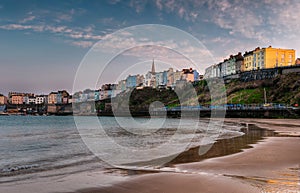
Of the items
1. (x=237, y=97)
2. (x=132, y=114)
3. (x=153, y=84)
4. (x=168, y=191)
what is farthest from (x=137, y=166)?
(x=153, y=84)

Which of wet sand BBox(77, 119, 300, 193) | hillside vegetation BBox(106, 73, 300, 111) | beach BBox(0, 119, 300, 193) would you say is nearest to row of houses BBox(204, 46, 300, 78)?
hillside vegetation BBox(106, 73, 300, 111)

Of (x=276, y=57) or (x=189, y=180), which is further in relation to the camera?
(x=276, y=57)

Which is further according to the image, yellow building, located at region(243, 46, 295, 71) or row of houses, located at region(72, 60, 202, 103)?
row of houses, located at region(72, 60, 202, 103)

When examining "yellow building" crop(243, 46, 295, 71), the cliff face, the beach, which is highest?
"yellow building" crop(243, 46, 295, 71)

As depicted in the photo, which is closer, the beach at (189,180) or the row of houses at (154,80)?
the beach at (189,180)

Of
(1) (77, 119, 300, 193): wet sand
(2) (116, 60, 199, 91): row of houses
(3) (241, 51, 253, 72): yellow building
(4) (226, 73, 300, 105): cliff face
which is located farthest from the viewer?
(2) (116, 60, 199, 91): row of houses

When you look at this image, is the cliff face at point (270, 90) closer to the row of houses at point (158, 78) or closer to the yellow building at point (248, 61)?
the yellow building at point (248, 61)

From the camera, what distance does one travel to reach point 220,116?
6181cm

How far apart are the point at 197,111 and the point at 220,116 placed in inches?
416

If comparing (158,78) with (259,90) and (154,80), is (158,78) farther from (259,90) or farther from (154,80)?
(259,90)

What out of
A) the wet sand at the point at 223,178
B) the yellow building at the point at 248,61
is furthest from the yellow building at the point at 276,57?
the wet sand at the point at 223,178

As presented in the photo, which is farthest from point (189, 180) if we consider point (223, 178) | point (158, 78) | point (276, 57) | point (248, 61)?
point (158, 78)

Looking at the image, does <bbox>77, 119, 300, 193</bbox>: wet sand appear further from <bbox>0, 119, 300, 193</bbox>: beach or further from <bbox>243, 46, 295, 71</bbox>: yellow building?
<bbox>243, 46, 295, 71</bbox>: yellow building

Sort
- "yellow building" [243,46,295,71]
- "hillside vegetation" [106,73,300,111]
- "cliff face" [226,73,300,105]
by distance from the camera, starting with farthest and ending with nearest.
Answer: "yellow building" [243,46,295,71] < "hillside vegetation" [106,73,300,111] < "cliff face" [226,73,300,105]
